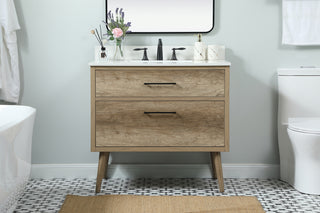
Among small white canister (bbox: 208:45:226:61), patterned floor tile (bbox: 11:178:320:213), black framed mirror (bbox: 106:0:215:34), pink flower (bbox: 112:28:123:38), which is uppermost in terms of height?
black framed mirror (bbox: 106:0:215:34)

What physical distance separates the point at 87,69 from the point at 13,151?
1.13 m

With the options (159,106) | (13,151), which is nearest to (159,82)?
(159,106)

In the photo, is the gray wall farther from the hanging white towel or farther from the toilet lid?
the toilet lid

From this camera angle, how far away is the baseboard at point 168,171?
10.3 ft

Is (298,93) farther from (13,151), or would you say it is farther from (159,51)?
(13,151)

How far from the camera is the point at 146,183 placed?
302 cm

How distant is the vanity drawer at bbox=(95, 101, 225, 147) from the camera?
2633 mm

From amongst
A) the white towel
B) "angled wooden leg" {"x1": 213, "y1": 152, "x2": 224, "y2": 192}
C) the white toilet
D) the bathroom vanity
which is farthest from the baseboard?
the white towel

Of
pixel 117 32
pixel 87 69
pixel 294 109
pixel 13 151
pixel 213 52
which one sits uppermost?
pixel 117 32

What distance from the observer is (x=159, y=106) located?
8.64 feet

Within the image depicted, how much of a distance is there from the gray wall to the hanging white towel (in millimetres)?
113

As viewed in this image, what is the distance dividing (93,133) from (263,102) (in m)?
1.24

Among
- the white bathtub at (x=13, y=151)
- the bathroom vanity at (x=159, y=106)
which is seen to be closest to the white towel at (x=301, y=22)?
the bathroom vanity at (x=159, y=106)

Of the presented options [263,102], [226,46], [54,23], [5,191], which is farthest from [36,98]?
[263,102]
